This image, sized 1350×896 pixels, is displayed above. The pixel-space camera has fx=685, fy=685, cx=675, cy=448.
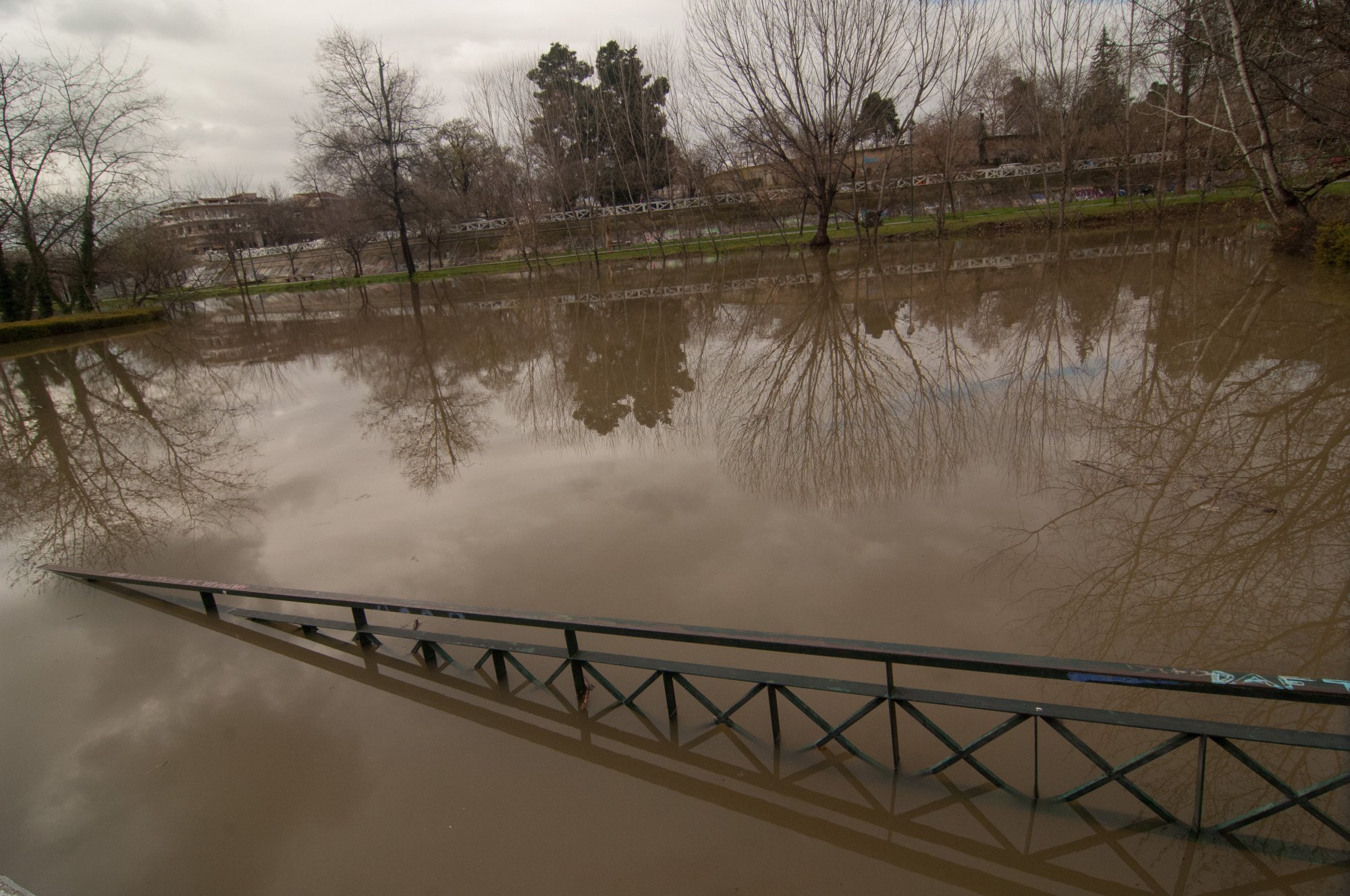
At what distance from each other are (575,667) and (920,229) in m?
32.5

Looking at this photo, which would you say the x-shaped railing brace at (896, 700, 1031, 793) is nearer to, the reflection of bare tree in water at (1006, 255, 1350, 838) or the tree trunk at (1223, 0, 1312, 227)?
the reflection of bare tree in water at (1006, 255, 1350, 838)

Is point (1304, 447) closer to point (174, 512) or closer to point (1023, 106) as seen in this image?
point (174, 512)

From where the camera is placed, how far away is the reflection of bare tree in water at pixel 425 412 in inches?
308

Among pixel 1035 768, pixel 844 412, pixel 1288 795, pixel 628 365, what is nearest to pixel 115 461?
pixel 628 365

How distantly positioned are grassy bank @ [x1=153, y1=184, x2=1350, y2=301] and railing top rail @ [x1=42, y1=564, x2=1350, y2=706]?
22752 mm

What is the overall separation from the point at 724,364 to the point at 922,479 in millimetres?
5367

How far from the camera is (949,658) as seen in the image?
258 centimetres

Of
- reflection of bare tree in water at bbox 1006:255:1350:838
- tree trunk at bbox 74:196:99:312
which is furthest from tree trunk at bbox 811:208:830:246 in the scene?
tree trunk at bbox 74:196:99:312

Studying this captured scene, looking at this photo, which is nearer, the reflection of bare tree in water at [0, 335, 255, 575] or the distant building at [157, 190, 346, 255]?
the reflection of bare tree in water at [0, 335, 255, 575]

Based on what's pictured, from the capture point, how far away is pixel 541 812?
3023 millimetres

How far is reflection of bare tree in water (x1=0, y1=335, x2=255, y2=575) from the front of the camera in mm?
6887

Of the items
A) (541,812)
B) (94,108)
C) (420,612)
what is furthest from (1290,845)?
(94,108)

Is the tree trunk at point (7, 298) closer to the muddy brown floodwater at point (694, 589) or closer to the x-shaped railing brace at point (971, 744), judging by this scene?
the muddy brown floodwater at point (694, 589)

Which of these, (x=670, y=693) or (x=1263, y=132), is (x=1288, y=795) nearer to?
(x=670, y=693)
